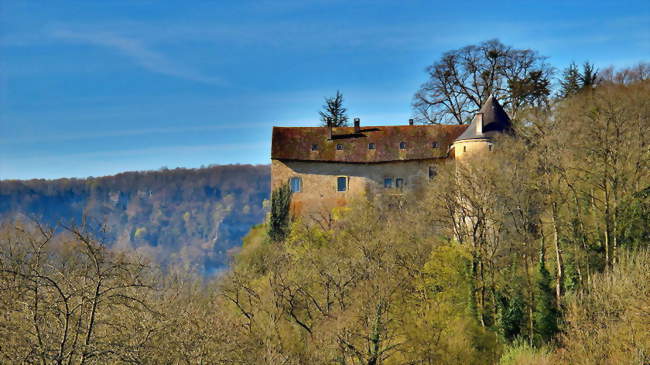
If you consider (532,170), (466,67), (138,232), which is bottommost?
(138,232)

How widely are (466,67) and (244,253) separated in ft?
63.9

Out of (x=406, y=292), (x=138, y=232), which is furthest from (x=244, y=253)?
(x=138, y=232)

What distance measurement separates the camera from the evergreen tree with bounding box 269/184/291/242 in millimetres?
42094

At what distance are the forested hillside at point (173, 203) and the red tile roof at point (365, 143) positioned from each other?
130 m

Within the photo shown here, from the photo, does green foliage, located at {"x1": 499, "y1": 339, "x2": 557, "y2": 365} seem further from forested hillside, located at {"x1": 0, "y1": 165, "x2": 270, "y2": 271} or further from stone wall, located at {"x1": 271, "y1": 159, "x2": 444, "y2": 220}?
forested hillside, located at {"x1": 0, "y1": 165, "x2": 270, "y2": 271}

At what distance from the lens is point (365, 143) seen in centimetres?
4338

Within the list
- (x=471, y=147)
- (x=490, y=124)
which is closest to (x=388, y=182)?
(x=471, y=147)

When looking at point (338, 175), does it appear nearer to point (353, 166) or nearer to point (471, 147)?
point (353, 166)

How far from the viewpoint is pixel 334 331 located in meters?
25.9

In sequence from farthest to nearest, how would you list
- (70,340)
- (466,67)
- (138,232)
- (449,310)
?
(138,232) → (466,67) → (449,310) → (70,340)

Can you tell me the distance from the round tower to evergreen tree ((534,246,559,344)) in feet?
29.1

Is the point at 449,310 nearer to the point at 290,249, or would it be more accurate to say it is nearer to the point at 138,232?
the point at 290,249

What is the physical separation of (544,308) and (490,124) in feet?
39.6

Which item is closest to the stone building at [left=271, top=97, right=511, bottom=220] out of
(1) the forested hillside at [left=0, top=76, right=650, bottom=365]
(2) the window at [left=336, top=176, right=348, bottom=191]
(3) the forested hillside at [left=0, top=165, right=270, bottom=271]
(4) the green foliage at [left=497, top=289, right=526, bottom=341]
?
(2) the window at [left=336, top=176, right=348, bottom=191]
